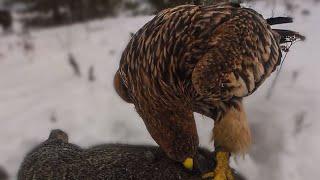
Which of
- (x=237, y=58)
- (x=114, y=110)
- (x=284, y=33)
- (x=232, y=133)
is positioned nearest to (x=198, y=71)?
(x=237, y=58)

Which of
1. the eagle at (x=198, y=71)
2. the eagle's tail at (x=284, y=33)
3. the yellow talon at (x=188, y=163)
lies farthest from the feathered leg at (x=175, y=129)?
the eagle's tail at (x=284, y=33)

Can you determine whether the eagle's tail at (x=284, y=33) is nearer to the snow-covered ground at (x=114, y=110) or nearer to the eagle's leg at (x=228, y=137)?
the eagle's leg at (x=228, y=137)

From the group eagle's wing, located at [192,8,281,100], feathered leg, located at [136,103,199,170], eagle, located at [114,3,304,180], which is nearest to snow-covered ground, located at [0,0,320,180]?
eagle, located at [114,3,304,180]

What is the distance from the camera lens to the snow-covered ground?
15.4 ft

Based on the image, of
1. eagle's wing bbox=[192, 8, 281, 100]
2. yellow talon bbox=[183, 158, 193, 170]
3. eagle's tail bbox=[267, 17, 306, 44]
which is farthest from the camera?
eagle's tail bbox=[267, 17, 306, 44]

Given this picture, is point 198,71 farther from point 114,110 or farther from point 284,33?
point 114,110

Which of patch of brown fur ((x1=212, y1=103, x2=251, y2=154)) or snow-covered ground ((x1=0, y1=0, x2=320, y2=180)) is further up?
patch of brown fur ((x1=212, y1=103, x2=251, y2=154))

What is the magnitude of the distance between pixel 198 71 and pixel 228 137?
826 millimetres

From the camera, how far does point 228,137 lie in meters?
3.26

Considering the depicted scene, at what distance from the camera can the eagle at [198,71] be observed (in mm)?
2828

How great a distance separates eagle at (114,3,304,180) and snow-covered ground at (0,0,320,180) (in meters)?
0.73

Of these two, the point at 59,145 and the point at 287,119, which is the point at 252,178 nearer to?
the point at 287,119

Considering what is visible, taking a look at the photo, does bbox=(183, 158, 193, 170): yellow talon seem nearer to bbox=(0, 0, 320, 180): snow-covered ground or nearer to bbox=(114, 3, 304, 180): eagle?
bbox=(114, 3, 304, 180): eagle

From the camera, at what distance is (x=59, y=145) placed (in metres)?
4.07
